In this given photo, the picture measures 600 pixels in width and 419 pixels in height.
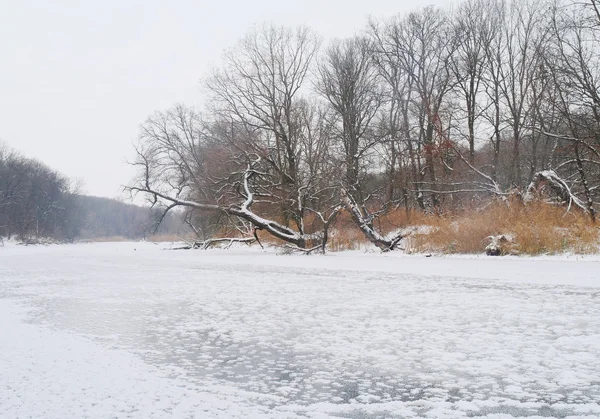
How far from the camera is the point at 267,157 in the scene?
24.6m

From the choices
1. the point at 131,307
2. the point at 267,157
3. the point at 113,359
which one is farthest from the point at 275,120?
the point at 113,359

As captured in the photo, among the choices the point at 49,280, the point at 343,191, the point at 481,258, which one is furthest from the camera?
the point at 343,191

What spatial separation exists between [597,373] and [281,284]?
6.66m

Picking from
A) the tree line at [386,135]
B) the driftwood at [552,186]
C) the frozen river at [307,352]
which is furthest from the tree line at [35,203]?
the frozen river at [307,352]

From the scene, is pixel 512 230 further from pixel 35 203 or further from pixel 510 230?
pixel 35 203

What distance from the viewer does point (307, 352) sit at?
426cm

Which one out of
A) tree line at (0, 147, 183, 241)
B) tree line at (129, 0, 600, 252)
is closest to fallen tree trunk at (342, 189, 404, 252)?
tree line at (129, 0, 600, 252)

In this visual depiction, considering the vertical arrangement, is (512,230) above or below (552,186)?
below

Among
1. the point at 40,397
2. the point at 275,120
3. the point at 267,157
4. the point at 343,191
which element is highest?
the point at 275,120

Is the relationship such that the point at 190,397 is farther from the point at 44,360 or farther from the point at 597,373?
the point at 597,373

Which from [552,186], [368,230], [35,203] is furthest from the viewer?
[35,203]

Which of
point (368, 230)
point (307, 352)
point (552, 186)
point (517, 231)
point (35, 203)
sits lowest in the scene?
point (307, 352)

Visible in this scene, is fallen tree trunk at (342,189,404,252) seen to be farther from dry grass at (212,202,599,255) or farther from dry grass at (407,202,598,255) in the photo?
dry grass at (407,202,598,255)

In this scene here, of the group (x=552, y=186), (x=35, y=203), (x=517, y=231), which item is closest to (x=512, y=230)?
(x=517, y=231)
